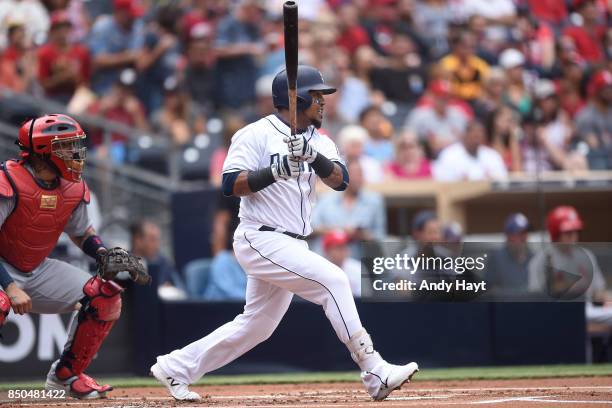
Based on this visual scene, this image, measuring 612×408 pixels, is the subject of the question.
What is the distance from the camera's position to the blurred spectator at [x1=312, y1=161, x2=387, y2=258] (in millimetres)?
10406

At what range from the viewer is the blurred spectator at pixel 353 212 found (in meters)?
10.4

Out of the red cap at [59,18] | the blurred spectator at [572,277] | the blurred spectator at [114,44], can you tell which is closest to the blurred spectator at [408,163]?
the blurred spectator at [572,277]

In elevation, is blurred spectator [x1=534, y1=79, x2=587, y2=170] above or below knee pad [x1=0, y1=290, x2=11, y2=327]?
above

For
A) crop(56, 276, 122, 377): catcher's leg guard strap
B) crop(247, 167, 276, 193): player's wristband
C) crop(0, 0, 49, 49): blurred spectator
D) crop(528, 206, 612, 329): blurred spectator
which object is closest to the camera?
crop(247, 167, 276, 193): player's wristband

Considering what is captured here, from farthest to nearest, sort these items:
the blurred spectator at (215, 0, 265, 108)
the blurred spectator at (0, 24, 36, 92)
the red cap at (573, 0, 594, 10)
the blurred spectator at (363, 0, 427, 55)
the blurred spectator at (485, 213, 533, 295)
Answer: the red cap at (573, 0, 594, 10)
the blurred spectator at (363, 0, 427, 55)
the blurred spectator at (215, 0, 265, 108)
the blurred spectator at (0, 24, 36, 92)
the blurred spectator at (485, 213, 533, 295)

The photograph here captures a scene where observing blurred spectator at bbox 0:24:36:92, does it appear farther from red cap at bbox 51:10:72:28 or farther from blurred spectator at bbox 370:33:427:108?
blurred spectator at bbox 370:33:427:108

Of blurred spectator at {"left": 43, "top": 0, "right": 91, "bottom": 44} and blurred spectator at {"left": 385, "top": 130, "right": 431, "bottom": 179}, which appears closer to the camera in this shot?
blurred spectator at {"left": 385, "top": 130, "right": 431, "bottom": 179}

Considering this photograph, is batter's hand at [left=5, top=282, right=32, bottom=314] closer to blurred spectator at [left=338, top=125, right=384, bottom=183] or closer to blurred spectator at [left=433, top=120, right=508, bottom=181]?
blurred spectator at [left=338, top=125, right=384, bottom=183]

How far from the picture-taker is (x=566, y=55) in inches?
598

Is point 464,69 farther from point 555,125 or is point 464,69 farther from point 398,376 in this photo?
point 398,376

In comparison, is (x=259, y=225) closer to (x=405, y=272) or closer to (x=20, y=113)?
(x=405, y=272)

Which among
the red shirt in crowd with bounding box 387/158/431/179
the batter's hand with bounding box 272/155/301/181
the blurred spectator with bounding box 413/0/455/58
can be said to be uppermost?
the blurred spectator with bounding box 413/0/455/58

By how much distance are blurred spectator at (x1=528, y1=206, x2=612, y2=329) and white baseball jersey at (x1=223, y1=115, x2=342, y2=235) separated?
8.69ft

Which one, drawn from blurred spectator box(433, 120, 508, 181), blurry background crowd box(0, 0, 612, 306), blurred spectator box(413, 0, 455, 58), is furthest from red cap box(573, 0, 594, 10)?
blurred spectator box(433, 120, 508, 181)
